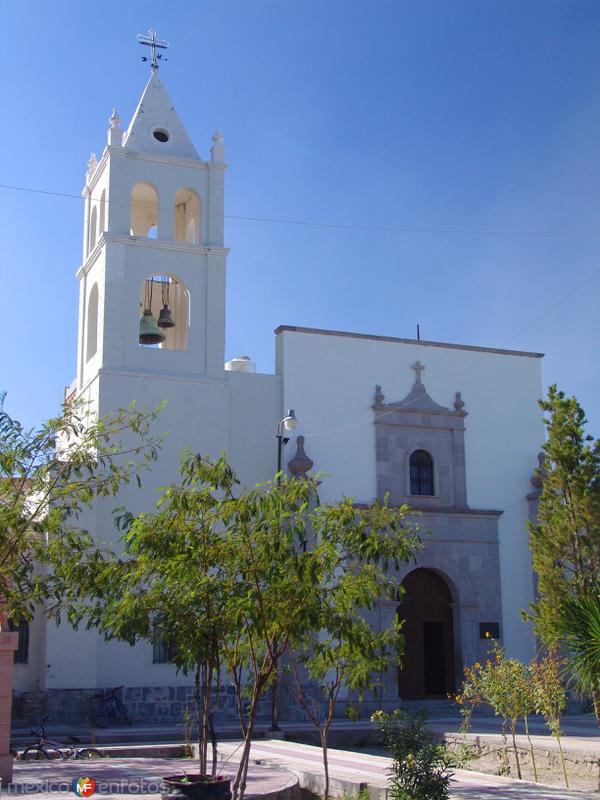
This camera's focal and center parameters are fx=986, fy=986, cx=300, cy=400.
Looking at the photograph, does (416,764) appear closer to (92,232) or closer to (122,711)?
(122,711)

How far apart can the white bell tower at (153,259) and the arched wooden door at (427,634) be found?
22.3ft

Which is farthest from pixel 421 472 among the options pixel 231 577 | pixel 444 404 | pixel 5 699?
pixel 231 577

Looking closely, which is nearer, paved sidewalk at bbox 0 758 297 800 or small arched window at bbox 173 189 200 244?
paved sidewalk at bbox 0 758 297 800

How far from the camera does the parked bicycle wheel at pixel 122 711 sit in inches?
731

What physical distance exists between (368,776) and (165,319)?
12135 millimetres

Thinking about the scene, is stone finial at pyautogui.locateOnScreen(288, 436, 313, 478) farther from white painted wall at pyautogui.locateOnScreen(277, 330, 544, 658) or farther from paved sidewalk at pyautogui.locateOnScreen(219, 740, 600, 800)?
paved sidewalk at pyautogui.locateOnScreen(219, 740, 600, 800)

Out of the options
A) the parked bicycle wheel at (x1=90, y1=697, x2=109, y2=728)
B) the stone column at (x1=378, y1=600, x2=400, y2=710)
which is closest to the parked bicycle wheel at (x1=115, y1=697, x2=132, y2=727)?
the parked bicycle wheel at (x1=90, y1=697, x2=109, y2=728)

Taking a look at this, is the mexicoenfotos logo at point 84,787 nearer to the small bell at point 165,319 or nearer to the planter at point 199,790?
the planter at point 199,790

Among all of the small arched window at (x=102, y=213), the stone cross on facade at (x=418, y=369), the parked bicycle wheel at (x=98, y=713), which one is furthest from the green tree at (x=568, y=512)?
the small arched window at (x=102, y=213)

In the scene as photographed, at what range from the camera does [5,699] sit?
11.3 m

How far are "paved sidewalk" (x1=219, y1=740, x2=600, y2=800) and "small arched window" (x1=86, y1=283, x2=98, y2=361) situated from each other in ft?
31.6

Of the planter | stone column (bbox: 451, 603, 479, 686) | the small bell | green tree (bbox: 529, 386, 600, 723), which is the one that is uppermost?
the small bell

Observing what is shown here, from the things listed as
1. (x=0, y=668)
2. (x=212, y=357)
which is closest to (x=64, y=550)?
(x=0, y=668)

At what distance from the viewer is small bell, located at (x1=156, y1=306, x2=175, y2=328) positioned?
2155 cm
